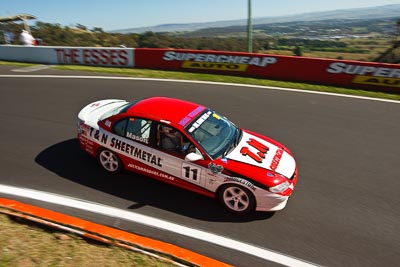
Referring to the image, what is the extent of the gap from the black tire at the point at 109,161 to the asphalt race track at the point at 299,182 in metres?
0.17

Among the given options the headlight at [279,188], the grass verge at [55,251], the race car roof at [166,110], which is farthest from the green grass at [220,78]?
the grass verge at [55,251]

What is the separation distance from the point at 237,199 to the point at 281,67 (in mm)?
9627

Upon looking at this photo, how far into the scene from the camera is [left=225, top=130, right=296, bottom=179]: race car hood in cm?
562

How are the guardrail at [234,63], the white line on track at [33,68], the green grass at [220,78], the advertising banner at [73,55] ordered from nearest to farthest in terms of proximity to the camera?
1. the green grass at [220,78]
2. the guardrail at [234,63]
3. the white line on track at [33,68]
4. the advertising banner at [73,55]

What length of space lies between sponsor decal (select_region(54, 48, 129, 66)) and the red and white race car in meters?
10.4

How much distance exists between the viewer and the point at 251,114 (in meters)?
10.2

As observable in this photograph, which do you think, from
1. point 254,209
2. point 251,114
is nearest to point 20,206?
point 254,209

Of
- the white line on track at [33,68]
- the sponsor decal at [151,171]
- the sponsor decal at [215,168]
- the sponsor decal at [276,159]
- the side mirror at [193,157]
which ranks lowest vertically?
the sponsor decal at [151,171]

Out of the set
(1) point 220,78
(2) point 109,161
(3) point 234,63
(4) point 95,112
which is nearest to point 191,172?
(2) point 109,161

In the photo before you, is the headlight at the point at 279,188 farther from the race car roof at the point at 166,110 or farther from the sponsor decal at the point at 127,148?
the sponsor decal at the point at 127,148

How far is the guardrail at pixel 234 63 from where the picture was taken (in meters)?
12.5

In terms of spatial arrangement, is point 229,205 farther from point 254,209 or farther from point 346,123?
point 346,123

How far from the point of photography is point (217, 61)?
14844 mm

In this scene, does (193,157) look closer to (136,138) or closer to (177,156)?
(177,156)
